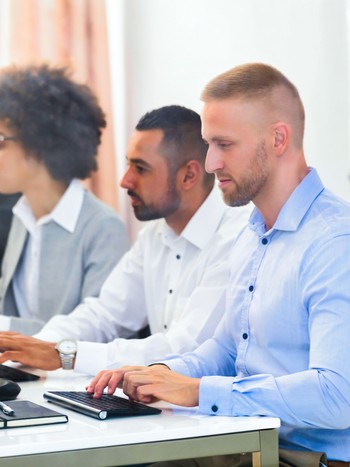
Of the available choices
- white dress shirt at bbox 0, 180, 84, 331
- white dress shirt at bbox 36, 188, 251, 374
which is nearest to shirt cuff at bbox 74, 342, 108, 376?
white dress shirt at bbox 36, 188, 251, 374

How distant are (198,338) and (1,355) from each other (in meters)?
Result: 0.49

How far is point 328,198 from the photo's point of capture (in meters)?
1.81

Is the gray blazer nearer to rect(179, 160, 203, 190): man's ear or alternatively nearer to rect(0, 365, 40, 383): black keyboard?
rect(179, 160, 203, 190): man's ear

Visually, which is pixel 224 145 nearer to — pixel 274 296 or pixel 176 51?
pixel 274 296

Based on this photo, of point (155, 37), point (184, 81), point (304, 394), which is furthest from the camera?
point (155, 37)

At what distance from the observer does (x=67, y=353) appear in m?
2.14

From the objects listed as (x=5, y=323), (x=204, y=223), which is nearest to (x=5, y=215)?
(x=5, y=323)

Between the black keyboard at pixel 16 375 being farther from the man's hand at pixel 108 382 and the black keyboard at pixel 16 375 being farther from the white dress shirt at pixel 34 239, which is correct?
the white dress shirt at pixel 34 239

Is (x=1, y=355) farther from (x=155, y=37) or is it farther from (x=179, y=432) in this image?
(x=155, y=37)

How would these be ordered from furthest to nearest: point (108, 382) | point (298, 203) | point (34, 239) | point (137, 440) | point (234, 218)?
point (34, 239)
point (234, 218)
point (298, 203)
point (108, 382)
point (137, 440)

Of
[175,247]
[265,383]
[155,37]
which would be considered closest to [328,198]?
[265,383]

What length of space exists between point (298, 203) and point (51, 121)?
62.9 inches

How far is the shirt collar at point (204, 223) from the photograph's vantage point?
246cm

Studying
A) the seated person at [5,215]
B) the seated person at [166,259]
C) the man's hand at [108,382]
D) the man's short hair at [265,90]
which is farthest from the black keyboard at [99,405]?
the seated person at [5,215]
